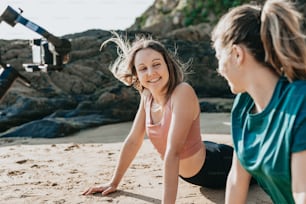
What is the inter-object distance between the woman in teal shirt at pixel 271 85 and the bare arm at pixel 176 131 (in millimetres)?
728

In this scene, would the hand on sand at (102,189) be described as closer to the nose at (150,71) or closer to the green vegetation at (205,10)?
the nose at (150,71)

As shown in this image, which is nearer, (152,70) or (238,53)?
(238,53)

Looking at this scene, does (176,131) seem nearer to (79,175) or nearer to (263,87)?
(263,87)

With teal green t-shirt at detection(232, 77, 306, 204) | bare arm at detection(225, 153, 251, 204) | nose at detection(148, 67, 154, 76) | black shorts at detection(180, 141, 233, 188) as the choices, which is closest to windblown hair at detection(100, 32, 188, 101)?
nose at detection(148, 67, 154, 76)

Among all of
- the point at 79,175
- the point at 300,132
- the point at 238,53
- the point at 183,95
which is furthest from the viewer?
the point at 79,175

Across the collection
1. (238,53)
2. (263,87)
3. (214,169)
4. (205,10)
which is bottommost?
(214,169)

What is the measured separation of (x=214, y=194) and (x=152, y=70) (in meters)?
0.78

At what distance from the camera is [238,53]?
5.08 ft

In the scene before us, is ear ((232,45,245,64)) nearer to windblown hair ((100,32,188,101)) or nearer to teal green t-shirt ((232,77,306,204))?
teal green t-shirt ((232,77,306,204))

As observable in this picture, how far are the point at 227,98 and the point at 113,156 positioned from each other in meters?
5.60

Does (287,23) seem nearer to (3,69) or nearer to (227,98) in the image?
(3,69)

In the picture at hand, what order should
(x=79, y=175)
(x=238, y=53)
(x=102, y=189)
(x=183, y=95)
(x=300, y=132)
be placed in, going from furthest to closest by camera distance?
(x=79, y=175), (x=102, y=189), (x=183, y=95), (x=238, y=53), (x=300, y=132)

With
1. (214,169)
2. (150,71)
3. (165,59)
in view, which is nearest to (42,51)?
(150,71)

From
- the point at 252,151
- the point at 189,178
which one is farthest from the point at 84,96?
the point at 252,151
